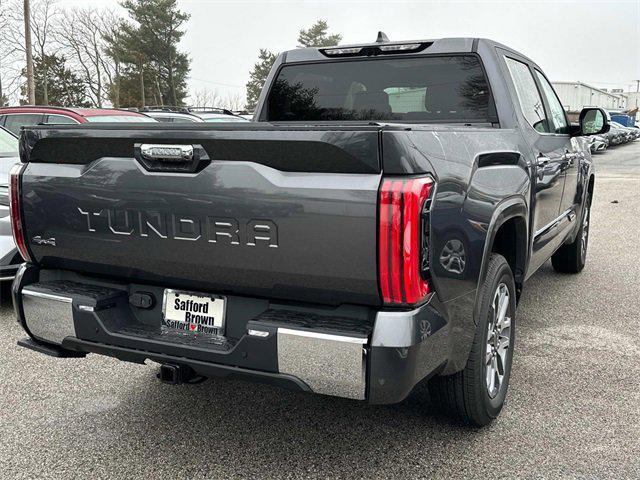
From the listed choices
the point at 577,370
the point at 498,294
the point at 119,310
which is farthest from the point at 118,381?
the point at 577,370

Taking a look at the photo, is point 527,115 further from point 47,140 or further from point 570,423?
point 47,140

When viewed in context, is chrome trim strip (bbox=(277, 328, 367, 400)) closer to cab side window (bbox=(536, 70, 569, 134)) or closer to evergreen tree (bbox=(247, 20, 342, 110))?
cab side window (bbox=(536, 70, 569, 134))

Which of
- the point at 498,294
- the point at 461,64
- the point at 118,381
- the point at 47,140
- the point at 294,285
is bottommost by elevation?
the point at 118,381

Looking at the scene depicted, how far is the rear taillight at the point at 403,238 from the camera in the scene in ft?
7.31

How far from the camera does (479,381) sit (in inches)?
117

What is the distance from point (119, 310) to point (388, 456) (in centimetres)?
139

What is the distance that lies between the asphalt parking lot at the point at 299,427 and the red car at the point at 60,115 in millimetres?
4604

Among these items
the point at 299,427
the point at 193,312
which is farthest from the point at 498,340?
the point at 193,312

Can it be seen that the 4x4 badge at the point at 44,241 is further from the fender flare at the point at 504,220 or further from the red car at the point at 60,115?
the red car at the point at 60,115

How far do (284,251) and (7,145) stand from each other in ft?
16.7

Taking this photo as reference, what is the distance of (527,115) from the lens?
4.14 metres

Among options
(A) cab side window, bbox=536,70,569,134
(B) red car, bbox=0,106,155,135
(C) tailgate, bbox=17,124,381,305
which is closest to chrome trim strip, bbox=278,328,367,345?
(C) tailgate, bbox=17,124,381,305

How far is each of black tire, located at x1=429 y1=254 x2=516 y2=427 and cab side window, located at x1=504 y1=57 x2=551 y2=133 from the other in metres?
1.43

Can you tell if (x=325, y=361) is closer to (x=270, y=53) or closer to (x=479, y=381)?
(x=479, y=381)
